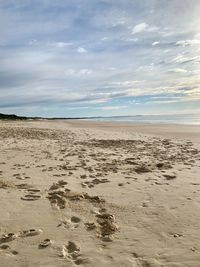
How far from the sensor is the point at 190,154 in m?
12.4

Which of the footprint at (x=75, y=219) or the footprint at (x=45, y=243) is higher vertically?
the footprint at (x=75, y=219)

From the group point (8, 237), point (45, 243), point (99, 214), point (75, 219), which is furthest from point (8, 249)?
point (99, 214)

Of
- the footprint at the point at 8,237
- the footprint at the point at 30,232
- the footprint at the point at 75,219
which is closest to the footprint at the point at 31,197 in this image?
the footprint at the point at 75,219

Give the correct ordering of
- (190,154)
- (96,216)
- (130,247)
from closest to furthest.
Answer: (130,247) < (96,216) < (190,154)

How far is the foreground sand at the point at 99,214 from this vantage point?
4.16 m

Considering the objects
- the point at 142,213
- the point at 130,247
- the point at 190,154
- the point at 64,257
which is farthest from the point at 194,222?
the point at 190,154

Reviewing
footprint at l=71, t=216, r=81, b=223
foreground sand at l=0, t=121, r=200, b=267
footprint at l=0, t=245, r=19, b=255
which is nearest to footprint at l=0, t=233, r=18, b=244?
foreground sand at l=0, t=121, r=200, b=267

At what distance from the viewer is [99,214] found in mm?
5684

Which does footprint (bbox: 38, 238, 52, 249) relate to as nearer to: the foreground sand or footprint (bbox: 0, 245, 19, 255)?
the foreground sand

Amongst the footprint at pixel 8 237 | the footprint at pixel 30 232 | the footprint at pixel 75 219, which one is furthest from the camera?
the footprint at pixel 75 219

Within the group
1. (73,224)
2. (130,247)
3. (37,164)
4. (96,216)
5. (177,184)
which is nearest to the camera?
(130,247)

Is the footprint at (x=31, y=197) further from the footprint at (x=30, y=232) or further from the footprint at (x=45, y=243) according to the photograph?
the footprint at (x=45, y=243)

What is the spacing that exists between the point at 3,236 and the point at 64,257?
1.13 metres

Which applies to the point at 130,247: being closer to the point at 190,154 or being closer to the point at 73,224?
the point at 73,224
